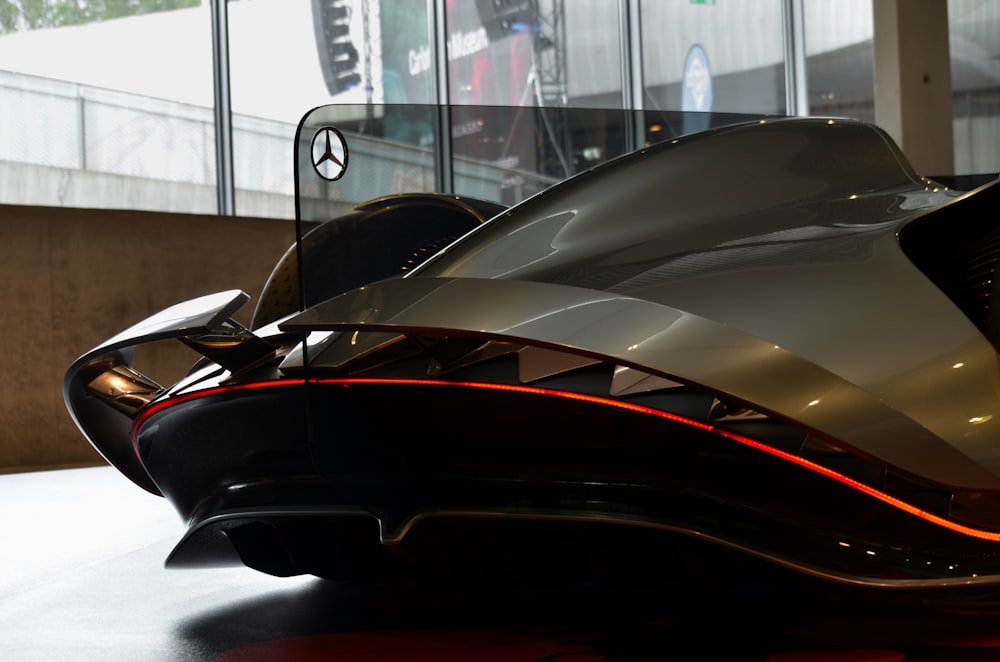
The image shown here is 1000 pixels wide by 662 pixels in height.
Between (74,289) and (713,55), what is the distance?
217 inches

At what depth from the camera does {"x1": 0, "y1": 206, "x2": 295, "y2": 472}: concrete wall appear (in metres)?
5.33

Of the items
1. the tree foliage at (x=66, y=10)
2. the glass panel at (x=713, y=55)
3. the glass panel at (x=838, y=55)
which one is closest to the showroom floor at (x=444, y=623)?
the tree foliage at (x=66, y=10)

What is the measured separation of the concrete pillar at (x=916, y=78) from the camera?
7.45 m

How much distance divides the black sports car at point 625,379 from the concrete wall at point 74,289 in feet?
12.1

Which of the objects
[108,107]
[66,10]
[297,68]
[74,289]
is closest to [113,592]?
[74,289]

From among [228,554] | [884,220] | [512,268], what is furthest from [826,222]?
[228,554]

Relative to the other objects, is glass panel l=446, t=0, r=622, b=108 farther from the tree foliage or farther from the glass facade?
the tree foliage

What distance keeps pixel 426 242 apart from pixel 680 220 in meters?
0.49

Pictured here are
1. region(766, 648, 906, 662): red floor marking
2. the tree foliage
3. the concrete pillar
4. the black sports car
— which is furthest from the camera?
the concrete pillar

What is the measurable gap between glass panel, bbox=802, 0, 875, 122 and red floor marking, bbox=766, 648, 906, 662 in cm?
821

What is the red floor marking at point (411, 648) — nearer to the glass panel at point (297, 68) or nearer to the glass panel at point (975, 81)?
the glass panel at point (297, 68)

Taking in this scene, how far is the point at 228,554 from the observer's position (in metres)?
1.92

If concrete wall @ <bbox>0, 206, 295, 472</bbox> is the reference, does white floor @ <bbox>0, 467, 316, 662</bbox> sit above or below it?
below

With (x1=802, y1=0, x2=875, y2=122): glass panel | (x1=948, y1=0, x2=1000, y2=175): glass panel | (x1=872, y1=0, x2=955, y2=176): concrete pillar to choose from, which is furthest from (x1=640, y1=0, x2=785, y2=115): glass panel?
(x1=948, y1=0, x2=1000, y2=175): glass panel
